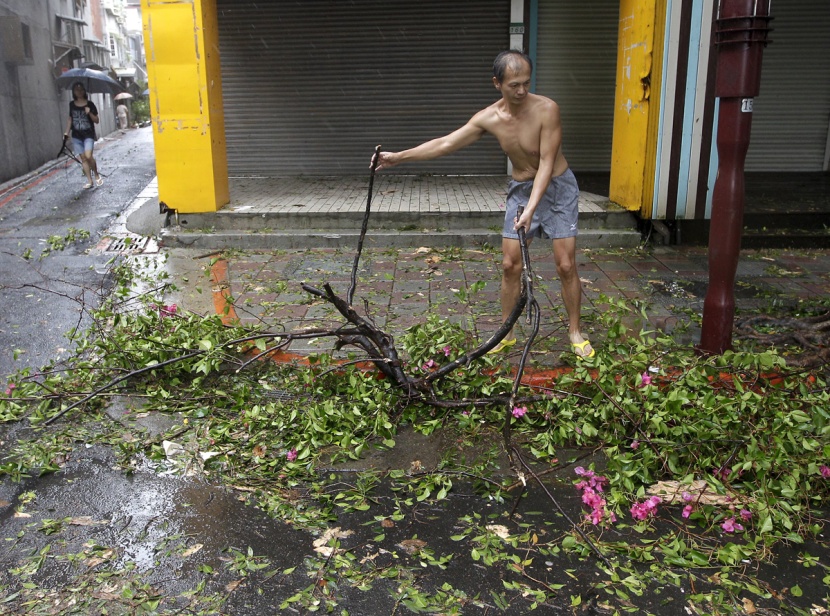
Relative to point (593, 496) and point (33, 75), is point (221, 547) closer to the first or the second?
point (593, 496)

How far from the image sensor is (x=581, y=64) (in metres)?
11.7

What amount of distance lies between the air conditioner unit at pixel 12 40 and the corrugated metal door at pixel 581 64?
11039 mm

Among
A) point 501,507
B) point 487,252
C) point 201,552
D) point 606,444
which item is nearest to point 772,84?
point 487,252

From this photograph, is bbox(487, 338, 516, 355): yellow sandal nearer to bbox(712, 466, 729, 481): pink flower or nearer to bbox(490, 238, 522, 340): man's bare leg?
bbox(490, 238, 522, 340): man's bare leg

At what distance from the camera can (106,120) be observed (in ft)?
89.9

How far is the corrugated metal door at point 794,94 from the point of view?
11.1m

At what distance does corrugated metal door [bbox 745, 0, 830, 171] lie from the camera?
11062 millimetres

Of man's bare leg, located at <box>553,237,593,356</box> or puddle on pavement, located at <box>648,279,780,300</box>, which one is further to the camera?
puddle on pavement, located at <box>648,279,780,300</box>

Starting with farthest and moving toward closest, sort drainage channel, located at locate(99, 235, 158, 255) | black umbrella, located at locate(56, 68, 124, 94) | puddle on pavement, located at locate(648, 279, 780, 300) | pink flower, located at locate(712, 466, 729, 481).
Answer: black umbrella, located at locate(56, 68, 124, 94) < drainage channel, located at locate(99, 235, 158, 255) < puddle on pavement, located at locate(648, 279, 780, 300) < pink flower, located at locate(712, 466, 729, 481)

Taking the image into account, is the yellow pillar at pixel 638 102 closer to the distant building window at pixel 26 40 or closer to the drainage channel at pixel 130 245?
the drainage channel at pixel 130 245

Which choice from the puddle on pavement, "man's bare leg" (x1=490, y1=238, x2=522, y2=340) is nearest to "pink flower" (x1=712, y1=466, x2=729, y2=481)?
"man's bare leg" (x1=490, y1=238, x2=522, y2=340)

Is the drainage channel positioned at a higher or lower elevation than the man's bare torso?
lower

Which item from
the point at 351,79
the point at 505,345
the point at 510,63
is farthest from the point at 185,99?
the point at 505,345

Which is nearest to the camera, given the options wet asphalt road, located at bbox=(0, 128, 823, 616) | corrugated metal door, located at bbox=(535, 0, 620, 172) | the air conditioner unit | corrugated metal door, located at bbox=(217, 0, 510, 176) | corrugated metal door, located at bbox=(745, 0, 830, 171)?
wet asphalt road, located at bbox=(0, 128, 823, 616)
